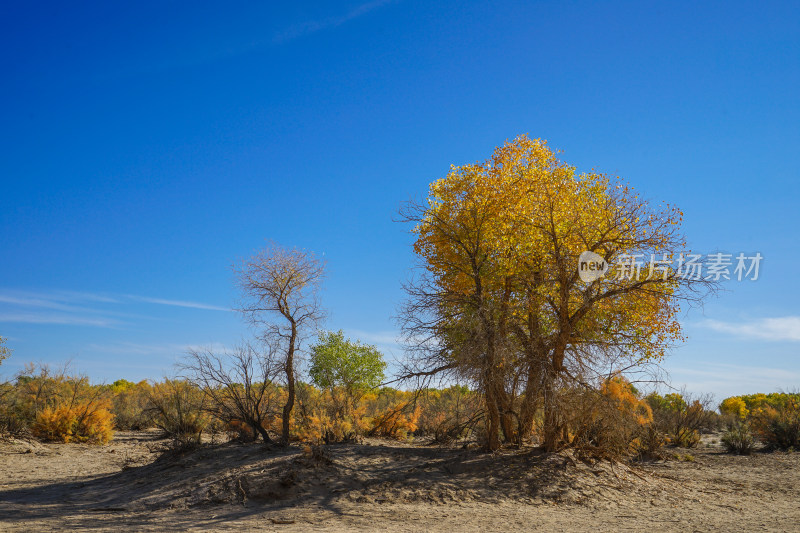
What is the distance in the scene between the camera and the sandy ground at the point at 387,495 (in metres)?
10.0

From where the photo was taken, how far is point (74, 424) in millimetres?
24094

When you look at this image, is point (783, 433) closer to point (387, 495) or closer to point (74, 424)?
point (387, 495)

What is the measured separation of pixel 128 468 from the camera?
52.7 ft

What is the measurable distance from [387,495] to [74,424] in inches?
744

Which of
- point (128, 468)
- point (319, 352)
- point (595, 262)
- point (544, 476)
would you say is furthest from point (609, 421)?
point (319, 352)

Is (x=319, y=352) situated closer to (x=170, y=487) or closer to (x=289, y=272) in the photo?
(x=289, y=272)

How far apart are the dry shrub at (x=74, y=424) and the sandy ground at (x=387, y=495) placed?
7.88 metres

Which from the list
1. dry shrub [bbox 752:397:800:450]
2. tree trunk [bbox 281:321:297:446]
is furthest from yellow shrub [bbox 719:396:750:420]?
tree trunk [bbox 281:321:297:446]

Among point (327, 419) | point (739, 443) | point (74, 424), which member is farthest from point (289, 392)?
point (739, 443)

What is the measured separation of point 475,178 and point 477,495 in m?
10.1

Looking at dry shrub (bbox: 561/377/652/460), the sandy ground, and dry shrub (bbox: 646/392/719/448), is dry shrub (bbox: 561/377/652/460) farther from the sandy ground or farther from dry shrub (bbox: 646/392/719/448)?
dry shrub (bbox: 646/392/719/448)

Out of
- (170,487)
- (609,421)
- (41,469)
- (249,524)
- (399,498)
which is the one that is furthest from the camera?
(41,469)

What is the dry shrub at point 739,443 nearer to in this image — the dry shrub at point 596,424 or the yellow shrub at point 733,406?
the dry shrub at point 596,424

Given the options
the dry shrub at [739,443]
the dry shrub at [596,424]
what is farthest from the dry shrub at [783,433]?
the dry shrub at [596,424]
